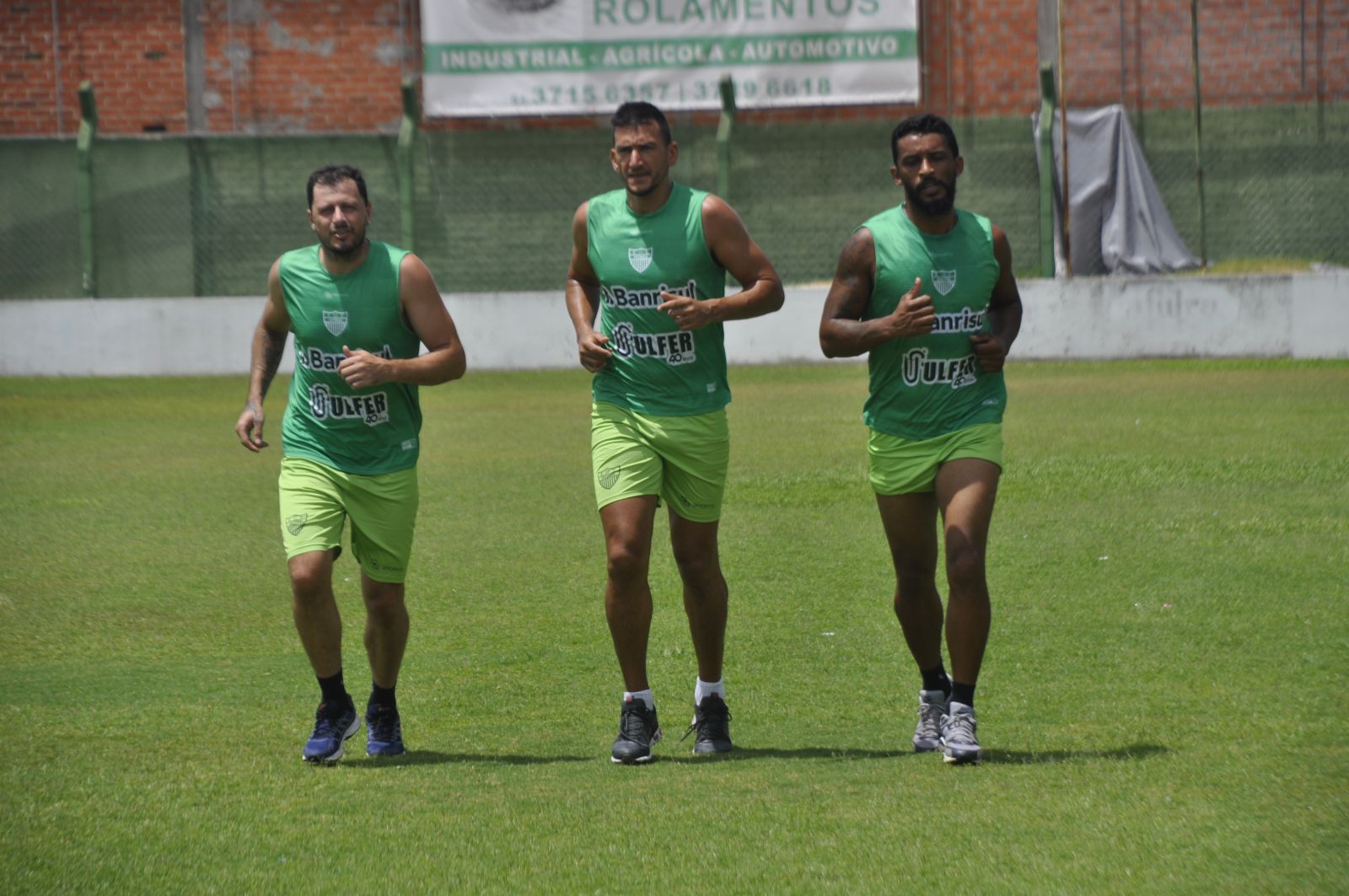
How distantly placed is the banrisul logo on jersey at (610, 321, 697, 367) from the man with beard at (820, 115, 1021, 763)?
1.60ft

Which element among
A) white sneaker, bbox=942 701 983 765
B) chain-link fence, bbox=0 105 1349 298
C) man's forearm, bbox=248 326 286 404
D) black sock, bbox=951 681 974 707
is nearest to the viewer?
white sneaker, bbox=942 701 983 765

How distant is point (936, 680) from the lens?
6199 millimetres

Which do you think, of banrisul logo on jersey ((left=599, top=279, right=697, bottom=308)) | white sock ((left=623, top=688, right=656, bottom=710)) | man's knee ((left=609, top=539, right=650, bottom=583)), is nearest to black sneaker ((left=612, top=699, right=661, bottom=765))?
white sock ((left=623, top=688, right=656, bottom=710))

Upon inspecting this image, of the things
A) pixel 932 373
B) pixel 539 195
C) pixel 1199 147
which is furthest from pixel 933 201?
pixel 539 195

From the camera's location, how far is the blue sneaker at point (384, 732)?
612 cm

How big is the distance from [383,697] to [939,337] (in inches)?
90.6

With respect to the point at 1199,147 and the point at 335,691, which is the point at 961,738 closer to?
the point at 335,691

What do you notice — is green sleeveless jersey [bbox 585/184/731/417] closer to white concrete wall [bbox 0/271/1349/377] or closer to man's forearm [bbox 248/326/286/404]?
man's forearm [bbox 248/326/286/404]

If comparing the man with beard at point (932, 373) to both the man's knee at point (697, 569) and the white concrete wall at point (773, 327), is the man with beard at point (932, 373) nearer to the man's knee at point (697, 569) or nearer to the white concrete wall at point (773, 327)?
the man's knee at point (697, 569)

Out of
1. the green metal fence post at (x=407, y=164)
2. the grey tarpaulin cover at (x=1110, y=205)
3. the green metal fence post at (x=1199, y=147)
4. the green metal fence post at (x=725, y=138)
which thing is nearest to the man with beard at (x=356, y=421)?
the green metal fence post at (x=725, y=138)

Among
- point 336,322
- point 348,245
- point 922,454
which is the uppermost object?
point 348,245

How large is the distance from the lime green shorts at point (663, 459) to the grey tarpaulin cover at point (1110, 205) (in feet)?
55.7

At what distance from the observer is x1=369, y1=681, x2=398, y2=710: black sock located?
6.18 metres

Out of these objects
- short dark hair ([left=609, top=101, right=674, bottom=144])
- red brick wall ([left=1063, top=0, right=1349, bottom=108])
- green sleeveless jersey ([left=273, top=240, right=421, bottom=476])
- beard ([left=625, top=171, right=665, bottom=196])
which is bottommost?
green sleeveless jersey ([left=273, top=240, right=421, bottom=476])
